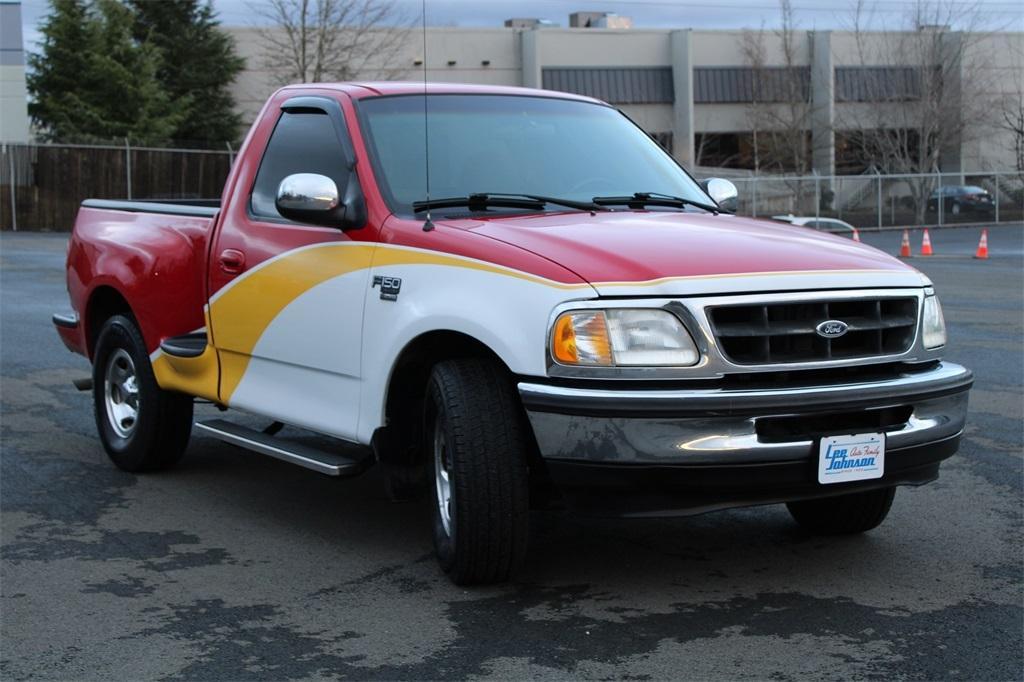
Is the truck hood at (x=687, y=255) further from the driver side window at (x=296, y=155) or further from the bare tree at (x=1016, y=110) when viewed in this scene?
the bare tree at (x=1016, y=110)

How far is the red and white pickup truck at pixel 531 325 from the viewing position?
4.60m

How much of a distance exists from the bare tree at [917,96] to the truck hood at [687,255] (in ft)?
159

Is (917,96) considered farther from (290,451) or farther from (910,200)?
(290,451)

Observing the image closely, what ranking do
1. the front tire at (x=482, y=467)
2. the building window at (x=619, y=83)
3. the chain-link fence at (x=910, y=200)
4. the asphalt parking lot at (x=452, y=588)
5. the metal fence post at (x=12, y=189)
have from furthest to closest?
the building window at (x=619, y=83)
the chain-link fence at (x=910, y=200)
the metal fence post at (x=12, y=189)
the front tire at (x=482, y=467)
the asphalt parking lot at (x=452, y=588)

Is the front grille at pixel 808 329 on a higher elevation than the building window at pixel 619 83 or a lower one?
lower

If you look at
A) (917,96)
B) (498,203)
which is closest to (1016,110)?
(917,96)

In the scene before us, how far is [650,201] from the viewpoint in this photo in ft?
19.5

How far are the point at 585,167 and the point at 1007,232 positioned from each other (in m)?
36.4

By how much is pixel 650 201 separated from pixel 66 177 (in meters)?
33.0

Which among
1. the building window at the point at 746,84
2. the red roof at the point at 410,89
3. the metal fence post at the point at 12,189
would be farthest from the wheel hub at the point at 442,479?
the building window at the point at 746,84

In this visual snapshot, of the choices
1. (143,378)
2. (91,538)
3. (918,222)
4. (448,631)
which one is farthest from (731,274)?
(918,222)

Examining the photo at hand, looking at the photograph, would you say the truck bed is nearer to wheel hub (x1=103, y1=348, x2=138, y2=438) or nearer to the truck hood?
wheel hub (x1=103, y1=348, x2=138, y2=438)

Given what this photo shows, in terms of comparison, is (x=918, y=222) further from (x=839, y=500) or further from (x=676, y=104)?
(x=839, y=500)

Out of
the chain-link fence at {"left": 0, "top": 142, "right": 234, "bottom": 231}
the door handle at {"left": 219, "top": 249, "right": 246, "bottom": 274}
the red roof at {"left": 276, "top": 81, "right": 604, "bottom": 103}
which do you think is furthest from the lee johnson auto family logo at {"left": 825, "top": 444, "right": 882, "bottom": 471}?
the chain-link fence at {"left": 0, "top": 142, "right": 234, "bottom": 231}
